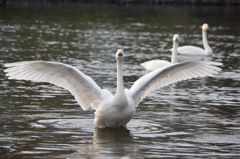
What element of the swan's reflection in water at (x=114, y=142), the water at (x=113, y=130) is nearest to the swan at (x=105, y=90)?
the swan's reflection in water at (x=114, y=142)

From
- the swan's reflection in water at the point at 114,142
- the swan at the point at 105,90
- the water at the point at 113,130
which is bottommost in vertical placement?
the swan's reflection in water at the point at 114,142

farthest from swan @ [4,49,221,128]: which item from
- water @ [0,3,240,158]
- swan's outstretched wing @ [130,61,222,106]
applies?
water @ [0,3,240,158]

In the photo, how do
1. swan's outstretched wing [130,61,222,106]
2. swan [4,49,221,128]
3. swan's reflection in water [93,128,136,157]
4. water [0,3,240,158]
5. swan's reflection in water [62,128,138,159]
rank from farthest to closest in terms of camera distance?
swan's outstretched wing [130,61,222,106], swan [4,49,221,128], water [0,3,240,158], swan's reflection in water [93,128,136,157], swan's reflection in water [62,128,138,159]

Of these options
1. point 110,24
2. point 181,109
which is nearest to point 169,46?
point 110,24

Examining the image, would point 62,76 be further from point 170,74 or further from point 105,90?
point 170,74

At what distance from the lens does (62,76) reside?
11.9 metres

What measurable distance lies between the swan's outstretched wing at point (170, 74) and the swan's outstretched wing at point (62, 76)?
2.84ft

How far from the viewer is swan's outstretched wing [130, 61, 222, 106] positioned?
1215 cm

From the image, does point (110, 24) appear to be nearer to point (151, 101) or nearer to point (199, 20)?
point (199, 20)

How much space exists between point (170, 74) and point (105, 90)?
1541 millimetres

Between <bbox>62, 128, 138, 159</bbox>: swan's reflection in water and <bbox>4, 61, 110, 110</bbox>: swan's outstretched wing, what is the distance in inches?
29.2

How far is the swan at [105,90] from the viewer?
11.4m

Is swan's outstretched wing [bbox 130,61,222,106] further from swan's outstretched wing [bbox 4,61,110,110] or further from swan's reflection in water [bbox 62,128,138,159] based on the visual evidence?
swan's reflection in water [bbox 62,128,138,159]

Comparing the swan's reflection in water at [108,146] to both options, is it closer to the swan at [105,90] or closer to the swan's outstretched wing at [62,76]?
the swan at [105,90]
